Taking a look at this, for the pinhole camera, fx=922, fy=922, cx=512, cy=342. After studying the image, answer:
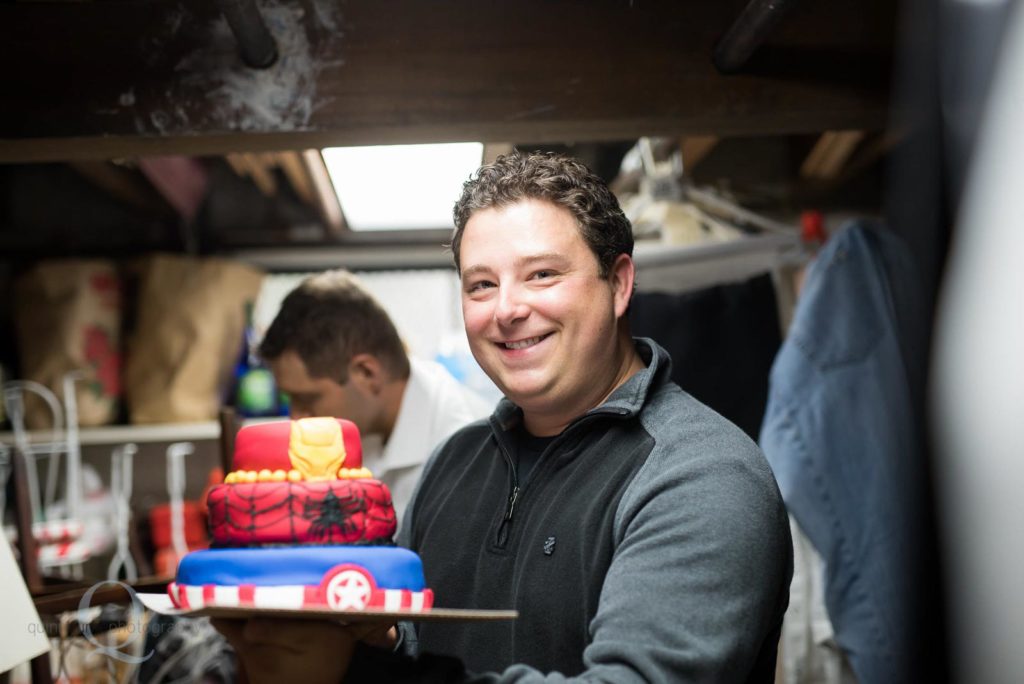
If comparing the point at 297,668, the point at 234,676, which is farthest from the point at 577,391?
the point at 234,676

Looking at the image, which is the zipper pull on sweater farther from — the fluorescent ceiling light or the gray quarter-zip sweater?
the fluorescent ceiling light

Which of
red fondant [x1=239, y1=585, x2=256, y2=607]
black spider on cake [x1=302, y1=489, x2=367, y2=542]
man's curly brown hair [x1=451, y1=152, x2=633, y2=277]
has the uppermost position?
man's curly brown hair [x1=451, y1=152, x2=633, y2=277]

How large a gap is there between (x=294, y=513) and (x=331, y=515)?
1.6 inches

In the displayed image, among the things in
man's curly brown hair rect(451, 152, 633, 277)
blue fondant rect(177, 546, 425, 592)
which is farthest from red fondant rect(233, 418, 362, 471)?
man's curly brown hair rect(451, 152, 633, 277)

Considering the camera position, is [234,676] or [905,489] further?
[234,676]

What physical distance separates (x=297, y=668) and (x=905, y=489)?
132 cm

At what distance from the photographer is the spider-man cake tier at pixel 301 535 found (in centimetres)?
95

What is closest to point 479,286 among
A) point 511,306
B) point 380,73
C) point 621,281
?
point 511,306

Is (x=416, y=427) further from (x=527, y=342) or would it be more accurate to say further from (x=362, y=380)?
(x=527, y=342)

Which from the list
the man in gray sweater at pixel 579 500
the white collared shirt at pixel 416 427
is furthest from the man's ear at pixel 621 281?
the white collared shirt at pixel 416 427

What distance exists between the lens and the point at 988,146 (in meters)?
0.75

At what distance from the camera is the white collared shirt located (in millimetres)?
1928

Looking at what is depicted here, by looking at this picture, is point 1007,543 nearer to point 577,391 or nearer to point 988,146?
point 988,146

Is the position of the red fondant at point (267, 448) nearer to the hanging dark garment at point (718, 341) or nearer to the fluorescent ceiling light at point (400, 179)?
the fluorescent ceiling light at point (400, 179)
